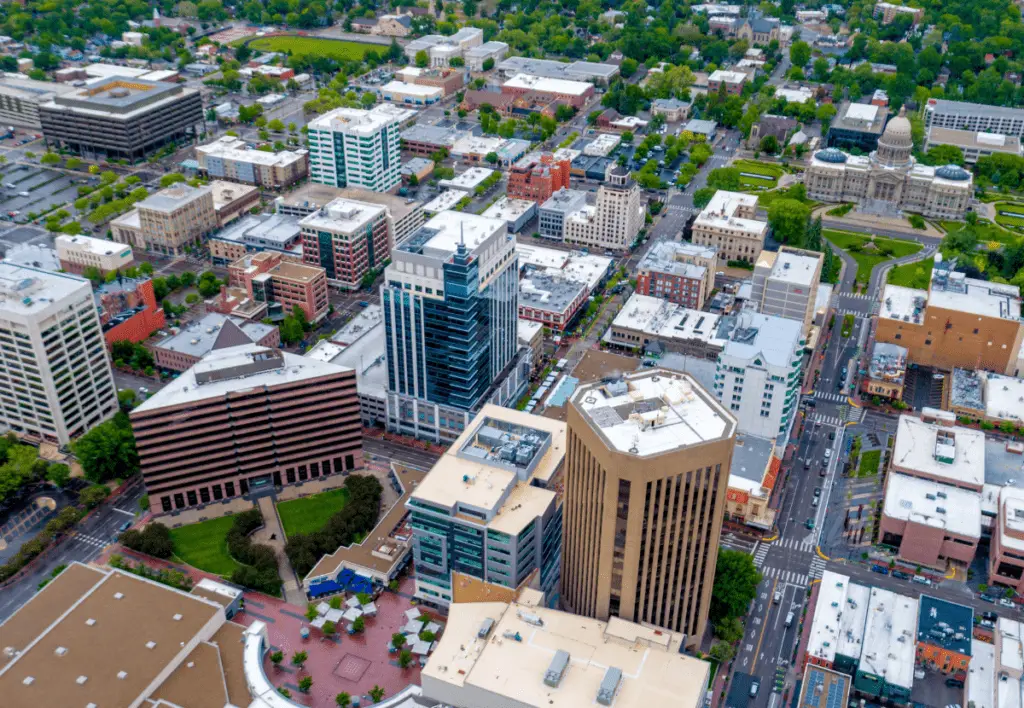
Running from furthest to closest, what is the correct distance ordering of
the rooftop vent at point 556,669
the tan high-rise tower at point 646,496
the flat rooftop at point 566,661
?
1. the tan high-rise tower at point 646,496
2. the rooftop vent at point 556,669
3. the flat rooftop at point 566,661

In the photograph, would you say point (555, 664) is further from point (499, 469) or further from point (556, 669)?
point (499, 469)

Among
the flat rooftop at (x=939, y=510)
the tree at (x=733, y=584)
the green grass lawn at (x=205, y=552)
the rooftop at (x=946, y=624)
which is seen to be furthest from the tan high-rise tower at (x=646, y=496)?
the green grass lawn at (x=205, y=552)

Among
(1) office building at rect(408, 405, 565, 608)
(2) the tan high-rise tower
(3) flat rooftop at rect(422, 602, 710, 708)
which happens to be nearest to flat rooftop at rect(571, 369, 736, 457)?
(2) the tan high-rise tower

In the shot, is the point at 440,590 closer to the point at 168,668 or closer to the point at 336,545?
the point at 336,545

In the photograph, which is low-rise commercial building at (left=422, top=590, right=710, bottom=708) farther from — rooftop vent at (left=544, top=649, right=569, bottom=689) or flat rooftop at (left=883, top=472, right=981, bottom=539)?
flat rooftop at (left=883, top=472, right=981, bottom=539)

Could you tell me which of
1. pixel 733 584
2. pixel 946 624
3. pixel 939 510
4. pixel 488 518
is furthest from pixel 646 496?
pixel 939 510

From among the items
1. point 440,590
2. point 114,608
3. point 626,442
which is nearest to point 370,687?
point 440,590

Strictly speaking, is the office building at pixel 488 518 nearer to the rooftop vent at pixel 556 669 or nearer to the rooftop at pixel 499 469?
the rooftop at pixel 499 469
